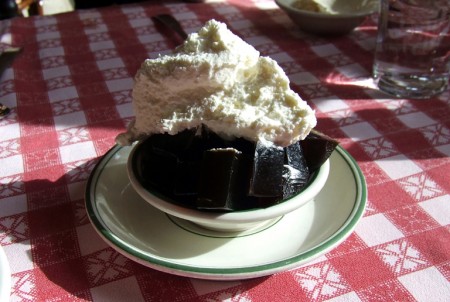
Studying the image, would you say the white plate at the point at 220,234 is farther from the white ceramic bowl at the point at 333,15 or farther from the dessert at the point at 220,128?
the white ceramic bowl at the point at 333,15

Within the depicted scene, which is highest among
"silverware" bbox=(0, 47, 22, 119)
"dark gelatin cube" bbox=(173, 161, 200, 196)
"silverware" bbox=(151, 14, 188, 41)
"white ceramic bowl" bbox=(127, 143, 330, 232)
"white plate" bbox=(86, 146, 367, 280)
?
"dark gelatin cube" bbox=(173, 161, 200, 196)

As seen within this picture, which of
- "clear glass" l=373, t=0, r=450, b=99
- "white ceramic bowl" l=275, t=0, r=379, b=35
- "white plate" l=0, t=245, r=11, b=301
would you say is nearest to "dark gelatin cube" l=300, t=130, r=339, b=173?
"white plate" l=0, t=245, r=11, b=301

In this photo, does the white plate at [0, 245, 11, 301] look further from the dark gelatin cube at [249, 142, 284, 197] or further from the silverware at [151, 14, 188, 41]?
the silverware at [151, 14, 188, 41]

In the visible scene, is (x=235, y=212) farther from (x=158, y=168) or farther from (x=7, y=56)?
(x=7, y=56)

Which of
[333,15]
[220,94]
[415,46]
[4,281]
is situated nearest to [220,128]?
[220,94]

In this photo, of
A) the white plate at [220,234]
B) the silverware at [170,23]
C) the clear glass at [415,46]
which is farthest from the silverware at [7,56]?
the clear glass at [415,46]

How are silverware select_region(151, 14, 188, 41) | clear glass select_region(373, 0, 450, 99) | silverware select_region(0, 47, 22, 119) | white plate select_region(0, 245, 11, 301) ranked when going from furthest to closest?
silverware select_region(151, 14, 188, 41) < silverware select_region(0, 47, 22, 119) < clear glass select_region(373, 0, 450, 99) < white plate select_region(0, 245, 11, 301)

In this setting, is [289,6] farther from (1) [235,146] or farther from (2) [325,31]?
(1) [235,146]
